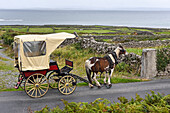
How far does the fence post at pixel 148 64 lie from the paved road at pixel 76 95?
942 millimetres

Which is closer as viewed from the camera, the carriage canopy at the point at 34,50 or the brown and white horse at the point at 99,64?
the carriage canopy at the point at 34,50

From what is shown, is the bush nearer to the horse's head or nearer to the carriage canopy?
the horse's head

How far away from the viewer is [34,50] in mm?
11258

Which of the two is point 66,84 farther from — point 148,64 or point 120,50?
point 148,64

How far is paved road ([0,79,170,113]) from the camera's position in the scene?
992 cm

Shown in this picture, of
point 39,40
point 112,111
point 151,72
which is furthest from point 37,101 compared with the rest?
point 151,72

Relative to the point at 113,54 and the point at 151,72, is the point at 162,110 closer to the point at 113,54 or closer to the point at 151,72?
the point at 113,54

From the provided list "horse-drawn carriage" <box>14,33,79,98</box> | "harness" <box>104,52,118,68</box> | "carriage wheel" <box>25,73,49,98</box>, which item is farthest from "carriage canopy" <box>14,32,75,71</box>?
"harness" <box>104,52,118,68</box>

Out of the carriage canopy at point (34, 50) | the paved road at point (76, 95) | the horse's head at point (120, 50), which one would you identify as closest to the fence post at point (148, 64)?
the paved road at point (76, 95)

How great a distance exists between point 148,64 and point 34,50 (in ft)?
27.1

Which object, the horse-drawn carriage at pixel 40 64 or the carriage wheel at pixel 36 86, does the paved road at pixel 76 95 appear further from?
the horse-drawn carriage at pixel 40 64

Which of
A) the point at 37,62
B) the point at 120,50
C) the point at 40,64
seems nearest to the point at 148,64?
the point at 120,50

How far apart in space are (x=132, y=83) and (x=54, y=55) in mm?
13649

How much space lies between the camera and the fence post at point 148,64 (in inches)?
560
